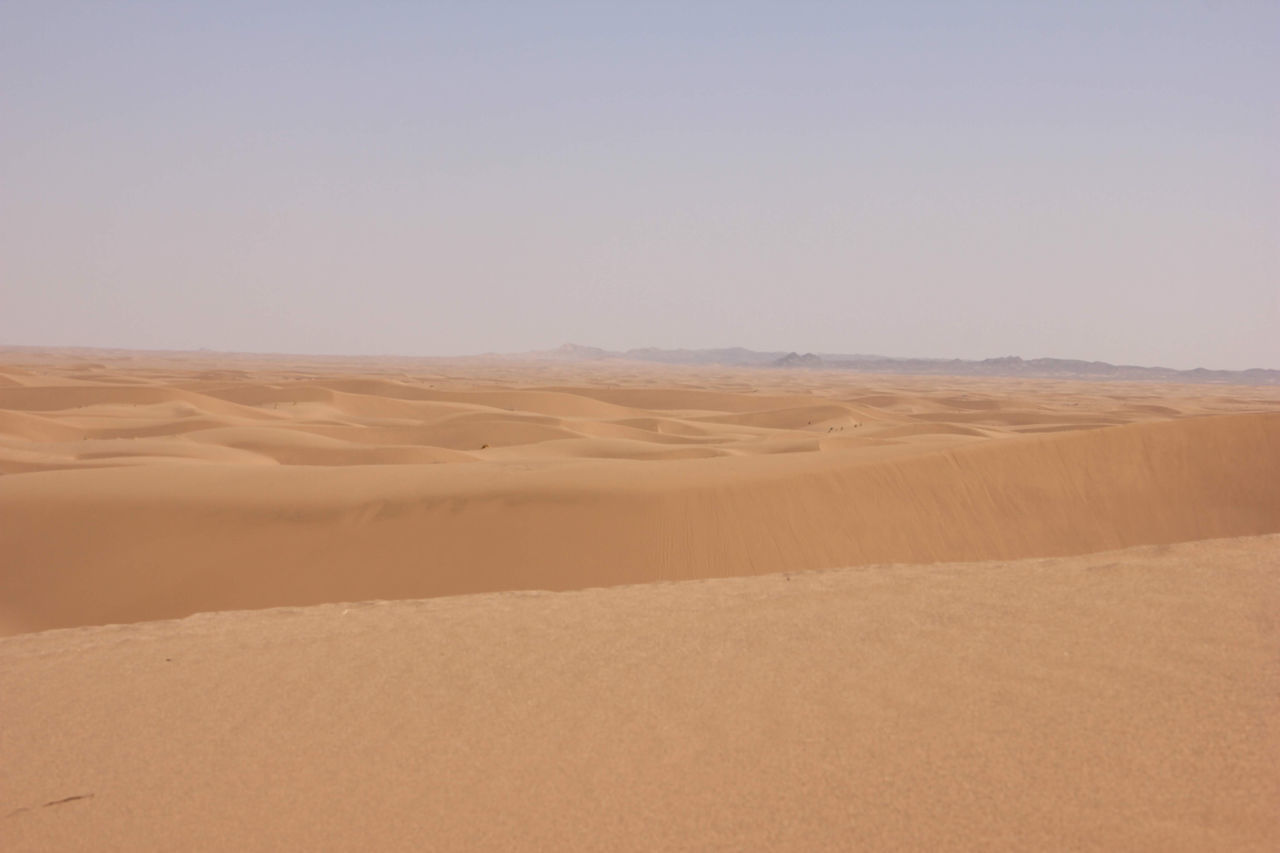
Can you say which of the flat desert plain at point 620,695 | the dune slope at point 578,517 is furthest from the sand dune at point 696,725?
the dune slope at point 578,517

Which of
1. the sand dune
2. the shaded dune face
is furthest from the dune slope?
the sand dune

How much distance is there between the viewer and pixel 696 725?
4.38 metres

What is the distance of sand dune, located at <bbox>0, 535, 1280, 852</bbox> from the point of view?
3576mm

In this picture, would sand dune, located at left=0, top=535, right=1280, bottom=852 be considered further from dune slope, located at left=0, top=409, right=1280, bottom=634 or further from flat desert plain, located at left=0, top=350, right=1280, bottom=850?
dune slope, located at left=0, top=409, right=1280, bottom=634

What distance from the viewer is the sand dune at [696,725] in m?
3.58

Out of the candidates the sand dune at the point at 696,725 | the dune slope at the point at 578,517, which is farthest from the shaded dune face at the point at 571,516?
the sand dune at the point at 696,725

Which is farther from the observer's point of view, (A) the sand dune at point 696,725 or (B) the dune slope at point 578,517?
A: (B) the dune slope at point 578,517

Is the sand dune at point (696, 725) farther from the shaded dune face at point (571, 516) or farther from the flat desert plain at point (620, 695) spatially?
the shaded dune face at point (571, 516)

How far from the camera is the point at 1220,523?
44.2ft

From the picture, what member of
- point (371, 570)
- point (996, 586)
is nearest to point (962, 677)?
point (996, 586)

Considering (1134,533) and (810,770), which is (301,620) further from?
(1134,533)

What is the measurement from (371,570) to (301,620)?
173 inches

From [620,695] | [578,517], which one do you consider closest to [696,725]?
[620,695]

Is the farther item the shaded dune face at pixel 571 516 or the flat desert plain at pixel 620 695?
the shaded dune face at pixel 571 516
